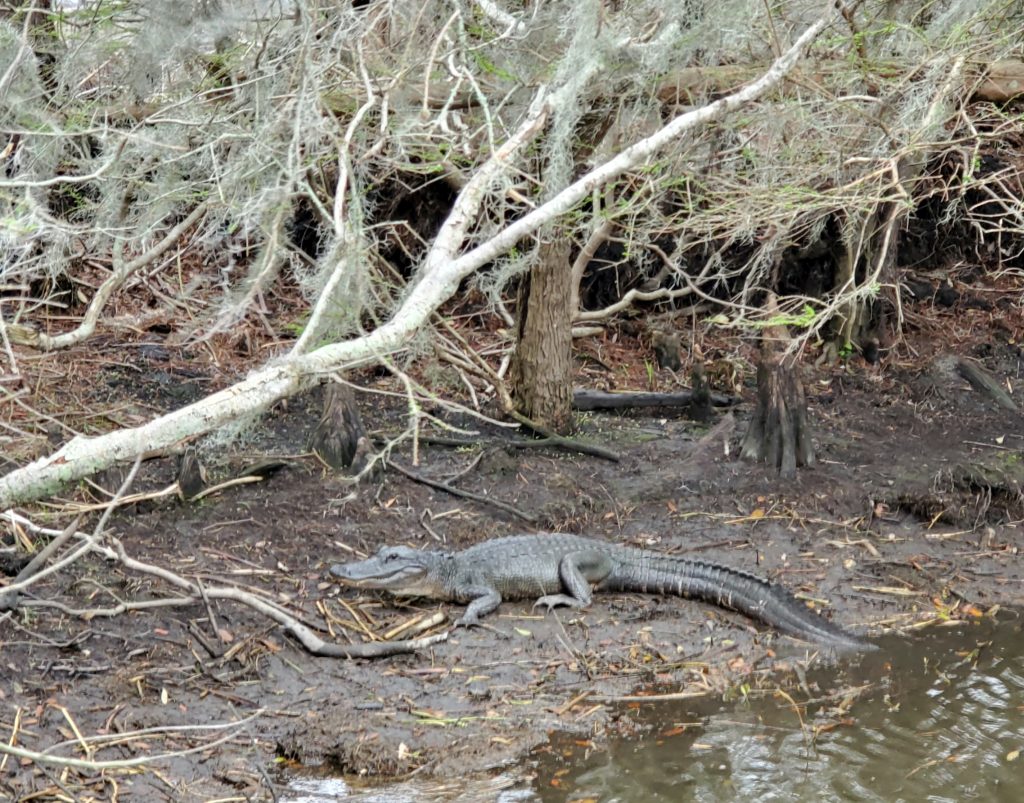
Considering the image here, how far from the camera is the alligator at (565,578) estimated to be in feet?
21.4

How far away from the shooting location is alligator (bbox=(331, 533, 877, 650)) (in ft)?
21.4

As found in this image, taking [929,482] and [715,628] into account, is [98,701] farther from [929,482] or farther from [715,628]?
[929,482]

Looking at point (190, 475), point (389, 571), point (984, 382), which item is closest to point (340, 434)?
point (190, 475)

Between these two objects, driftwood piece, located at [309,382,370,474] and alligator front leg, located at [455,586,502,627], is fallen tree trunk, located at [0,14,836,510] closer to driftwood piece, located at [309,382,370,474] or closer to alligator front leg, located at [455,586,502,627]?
alligator front leg, located at [455,586,502,627]

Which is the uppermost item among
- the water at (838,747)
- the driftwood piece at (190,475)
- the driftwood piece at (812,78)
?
the driftwood piece at (812,78)

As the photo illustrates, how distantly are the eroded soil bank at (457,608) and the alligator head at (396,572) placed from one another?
0.57 ft

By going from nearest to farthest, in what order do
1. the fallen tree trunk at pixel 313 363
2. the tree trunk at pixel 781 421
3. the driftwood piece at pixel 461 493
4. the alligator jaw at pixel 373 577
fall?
the fallen tree trunk at pixel 313 363 → the alligator jaw at pixel 373 577 → the driftwood piece at pixel 461 493 → the tree trunk at pixel 781 421

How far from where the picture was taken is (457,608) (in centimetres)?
678

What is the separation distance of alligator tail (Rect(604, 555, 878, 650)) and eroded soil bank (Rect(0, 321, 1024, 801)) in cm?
9

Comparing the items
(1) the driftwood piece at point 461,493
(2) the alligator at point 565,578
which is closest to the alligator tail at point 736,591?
(2) the alligator at point 565,578

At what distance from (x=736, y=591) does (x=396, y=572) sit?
195cm

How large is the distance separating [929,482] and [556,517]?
2750 mm

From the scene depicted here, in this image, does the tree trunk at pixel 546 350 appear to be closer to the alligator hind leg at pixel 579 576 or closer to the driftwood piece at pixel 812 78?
the driftwood piece at pixel 812 78

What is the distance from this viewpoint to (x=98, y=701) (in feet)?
17.0
